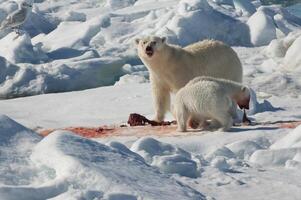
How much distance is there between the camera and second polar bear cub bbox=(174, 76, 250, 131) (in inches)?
239

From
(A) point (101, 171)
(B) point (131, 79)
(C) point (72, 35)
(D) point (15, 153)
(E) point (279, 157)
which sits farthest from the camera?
(C) point (72, 35)

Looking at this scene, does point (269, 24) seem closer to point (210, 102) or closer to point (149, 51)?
point (149, 51)

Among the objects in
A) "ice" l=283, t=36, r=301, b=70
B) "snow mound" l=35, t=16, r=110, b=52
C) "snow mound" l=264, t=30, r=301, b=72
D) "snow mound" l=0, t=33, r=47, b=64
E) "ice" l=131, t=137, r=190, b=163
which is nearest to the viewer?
"ice" l=131, t=137, r=190, b=163

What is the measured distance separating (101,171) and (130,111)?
6129 millimetres

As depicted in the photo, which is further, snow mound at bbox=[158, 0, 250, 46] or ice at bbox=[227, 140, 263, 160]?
snow mound at bbox=[158, 0, 250, 46]

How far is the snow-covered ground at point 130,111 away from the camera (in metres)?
3.16

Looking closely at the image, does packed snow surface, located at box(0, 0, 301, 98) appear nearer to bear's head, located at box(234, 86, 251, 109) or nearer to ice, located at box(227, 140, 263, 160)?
bear's head, located at box(234, 86, 251, 109)

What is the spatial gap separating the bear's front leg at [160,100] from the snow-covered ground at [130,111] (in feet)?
2.44

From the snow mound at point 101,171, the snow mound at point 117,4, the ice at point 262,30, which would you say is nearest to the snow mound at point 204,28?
the ice at point 262,30

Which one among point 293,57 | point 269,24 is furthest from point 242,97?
point 269,24

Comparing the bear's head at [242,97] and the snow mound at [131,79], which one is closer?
the bear's head at [242,97]

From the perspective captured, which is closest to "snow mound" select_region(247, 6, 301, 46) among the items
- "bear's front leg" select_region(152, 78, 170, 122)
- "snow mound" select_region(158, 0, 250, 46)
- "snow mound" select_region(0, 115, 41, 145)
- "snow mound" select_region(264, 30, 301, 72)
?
"snow mound" select_region(158, 0, 250, 46)

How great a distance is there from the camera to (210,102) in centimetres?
611

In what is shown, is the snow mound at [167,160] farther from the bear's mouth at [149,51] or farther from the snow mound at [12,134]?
the bear's mouth at [149,51]
